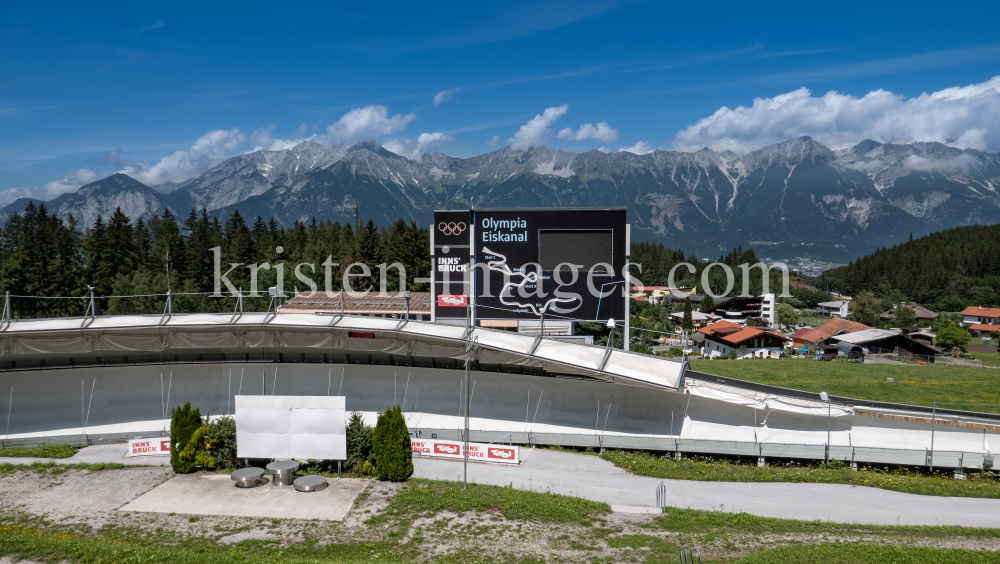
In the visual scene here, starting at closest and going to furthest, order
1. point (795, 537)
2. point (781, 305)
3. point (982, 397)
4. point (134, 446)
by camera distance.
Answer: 1. point (795, 537)
2. point (134, 446)
3. point (982, 397)
4. point (781, 305)

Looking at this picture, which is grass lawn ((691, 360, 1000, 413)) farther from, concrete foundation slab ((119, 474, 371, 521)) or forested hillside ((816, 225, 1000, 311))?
forested hillside ((816, 225, 1000, 311))

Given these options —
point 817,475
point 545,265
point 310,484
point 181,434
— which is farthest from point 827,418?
point 181,434

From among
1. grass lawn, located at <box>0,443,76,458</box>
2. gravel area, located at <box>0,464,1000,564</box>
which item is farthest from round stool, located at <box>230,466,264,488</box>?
grass lawn, located at <box>0,443,76,458</box>

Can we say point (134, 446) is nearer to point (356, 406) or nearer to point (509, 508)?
point (356, 406)

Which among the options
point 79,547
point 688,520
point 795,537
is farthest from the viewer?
point 688,520

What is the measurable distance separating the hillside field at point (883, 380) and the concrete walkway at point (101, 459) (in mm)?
37994

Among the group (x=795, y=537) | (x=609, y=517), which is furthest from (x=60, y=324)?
(x=795, y=537)

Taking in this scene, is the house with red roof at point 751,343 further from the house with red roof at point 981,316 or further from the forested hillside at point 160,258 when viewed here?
the house with red roof at point 981,316

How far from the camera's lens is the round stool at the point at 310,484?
56.5ft

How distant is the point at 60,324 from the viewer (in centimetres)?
2552

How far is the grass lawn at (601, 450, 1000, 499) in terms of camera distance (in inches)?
735

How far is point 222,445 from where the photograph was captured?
787 inches

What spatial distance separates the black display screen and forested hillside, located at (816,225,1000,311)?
141492mm

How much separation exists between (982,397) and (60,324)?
54.4m
